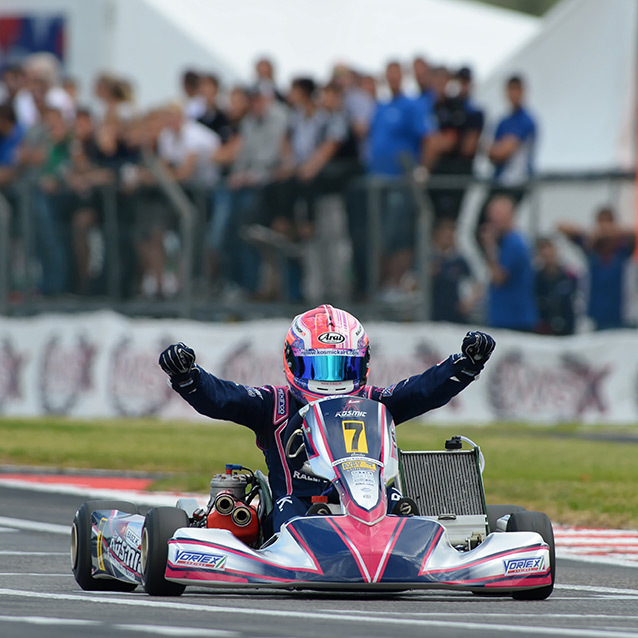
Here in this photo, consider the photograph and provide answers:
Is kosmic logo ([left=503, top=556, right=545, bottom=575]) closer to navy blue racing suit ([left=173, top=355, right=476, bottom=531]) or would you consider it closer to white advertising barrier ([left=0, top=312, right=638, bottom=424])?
navy blue racing suit ([left=173, top=355, right=476, bottom=531])

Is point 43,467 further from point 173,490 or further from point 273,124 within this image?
point 273,124

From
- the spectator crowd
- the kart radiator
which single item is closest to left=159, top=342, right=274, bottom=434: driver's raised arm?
the kart radiator

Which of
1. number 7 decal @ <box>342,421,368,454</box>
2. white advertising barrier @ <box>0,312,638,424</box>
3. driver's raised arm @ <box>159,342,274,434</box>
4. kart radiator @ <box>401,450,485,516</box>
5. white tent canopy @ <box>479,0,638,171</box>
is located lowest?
kart radiator @ <box>401,450,485,516</box>

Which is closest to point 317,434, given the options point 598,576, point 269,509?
point 269,509

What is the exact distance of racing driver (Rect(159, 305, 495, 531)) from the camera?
747cm

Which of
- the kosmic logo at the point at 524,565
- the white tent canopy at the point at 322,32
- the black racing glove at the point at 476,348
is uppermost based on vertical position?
the white tent canopy at the point at 322,32

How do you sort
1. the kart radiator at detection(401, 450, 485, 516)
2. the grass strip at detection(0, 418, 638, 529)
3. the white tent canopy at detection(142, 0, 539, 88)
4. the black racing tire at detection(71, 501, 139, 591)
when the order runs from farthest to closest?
the white tent canopy at detection(142, 0, 539, 88) < the grass strip at detection(0, 418, 638, 529) < the kart radiator at detection(401, 450, 485, 516) < the black racing tire at detection(71, 501, 139, 591)

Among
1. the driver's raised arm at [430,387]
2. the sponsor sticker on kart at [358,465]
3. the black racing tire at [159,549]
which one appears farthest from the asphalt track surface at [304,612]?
the driver's raised arm at [430,387]

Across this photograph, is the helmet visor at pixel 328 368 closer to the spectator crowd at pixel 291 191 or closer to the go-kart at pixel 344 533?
the go-kart at pixel 344 533

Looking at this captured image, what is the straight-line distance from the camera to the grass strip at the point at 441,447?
38.2 ft

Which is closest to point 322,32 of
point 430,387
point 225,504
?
point 430,387

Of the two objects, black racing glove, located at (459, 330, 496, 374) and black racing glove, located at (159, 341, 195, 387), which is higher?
black racing glove, located at (459, 330, 496, 374)

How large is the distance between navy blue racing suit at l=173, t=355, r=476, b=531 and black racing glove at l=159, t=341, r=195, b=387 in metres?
0.08

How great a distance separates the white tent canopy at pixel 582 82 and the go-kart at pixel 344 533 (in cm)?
1139
